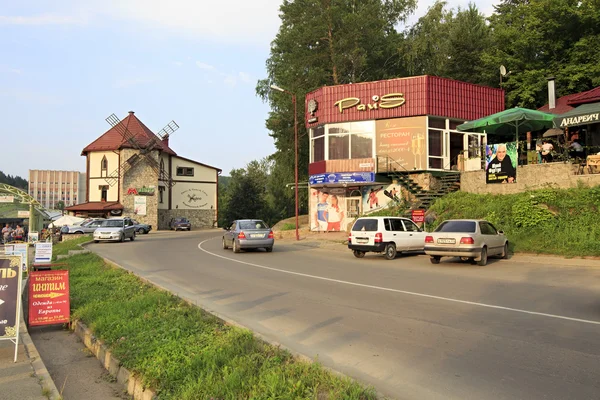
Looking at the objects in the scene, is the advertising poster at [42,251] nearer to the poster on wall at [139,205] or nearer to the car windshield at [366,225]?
the car windshield at [366,225]

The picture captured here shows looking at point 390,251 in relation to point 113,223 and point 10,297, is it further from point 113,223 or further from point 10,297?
point 113,223

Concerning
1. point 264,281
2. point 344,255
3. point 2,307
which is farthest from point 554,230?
point 2,307

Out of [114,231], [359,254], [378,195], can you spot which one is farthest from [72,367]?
[114,231]

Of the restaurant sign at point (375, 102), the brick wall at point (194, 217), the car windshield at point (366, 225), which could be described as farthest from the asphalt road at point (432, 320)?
the brick wall at point (194, 217)

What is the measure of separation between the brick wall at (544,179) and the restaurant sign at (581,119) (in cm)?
190

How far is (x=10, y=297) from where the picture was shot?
6738 millimetres

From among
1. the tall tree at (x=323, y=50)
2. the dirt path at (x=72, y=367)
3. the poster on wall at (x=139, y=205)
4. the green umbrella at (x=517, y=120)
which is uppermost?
the tall tree at (x=323, y=50)

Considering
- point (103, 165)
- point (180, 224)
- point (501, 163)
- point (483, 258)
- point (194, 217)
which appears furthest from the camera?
point (194, 217)

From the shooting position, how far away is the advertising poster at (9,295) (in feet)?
21.6

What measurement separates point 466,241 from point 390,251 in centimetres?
391

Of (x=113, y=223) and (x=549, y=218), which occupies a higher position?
(x=549, y=218)

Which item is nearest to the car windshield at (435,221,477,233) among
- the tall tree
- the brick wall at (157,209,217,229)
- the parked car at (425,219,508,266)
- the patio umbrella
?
the parked car at (425,219,508,266)

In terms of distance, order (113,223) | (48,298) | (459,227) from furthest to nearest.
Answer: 1. (113,223)
2. (459,227)
3. (48,298)

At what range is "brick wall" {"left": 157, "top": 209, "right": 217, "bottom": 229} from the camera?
61.6 meters
